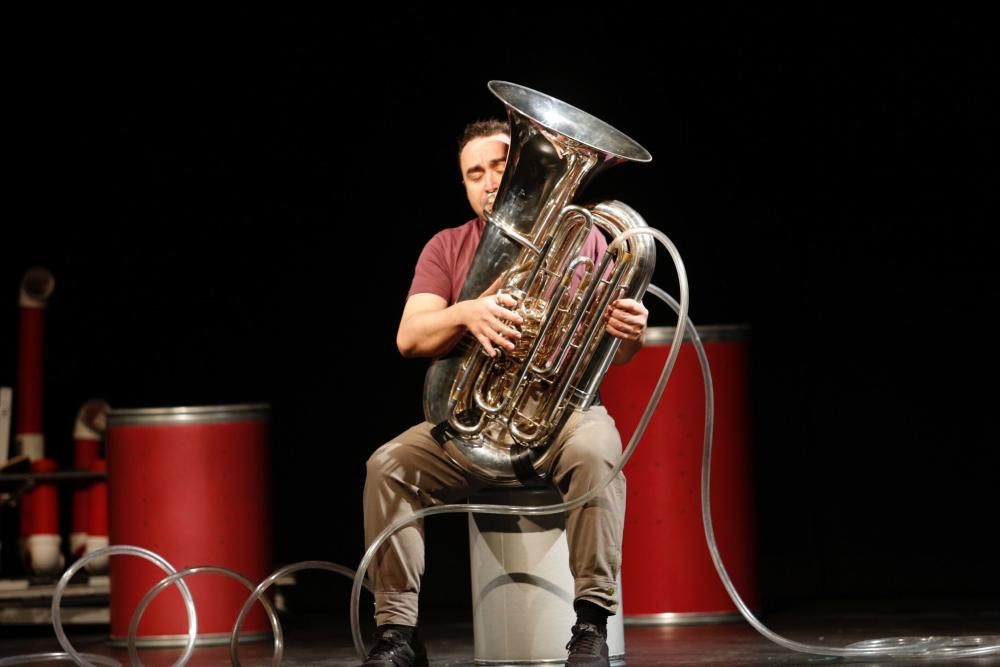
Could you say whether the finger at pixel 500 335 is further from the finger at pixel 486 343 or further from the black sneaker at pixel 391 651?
the black sneaker at pixel 391 651

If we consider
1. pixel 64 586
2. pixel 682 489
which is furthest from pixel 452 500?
pixel 682 489

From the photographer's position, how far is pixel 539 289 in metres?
2.72

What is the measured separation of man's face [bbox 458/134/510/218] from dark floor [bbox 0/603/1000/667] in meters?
1.02

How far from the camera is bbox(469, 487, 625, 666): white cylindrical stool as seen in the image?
9.29 ft

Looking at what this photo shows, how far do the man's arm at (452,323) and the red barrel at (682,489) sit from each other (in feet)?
3.44

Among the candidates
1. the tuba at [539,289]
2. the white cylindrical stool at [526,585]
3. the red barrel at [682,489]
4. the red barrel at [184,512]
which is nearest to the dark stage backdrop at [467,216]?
the red barrel at [682,489]

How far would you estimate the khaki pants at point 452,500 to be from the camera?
2680mm

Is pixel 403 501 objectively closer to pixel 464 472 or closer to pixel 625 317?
pixel 464 472

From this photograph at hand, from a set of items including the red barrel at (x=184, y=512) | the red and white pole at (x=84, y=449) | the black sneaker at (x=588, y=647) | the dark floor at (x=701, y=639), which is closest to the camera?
the black sneaker at (x=588, y=647)

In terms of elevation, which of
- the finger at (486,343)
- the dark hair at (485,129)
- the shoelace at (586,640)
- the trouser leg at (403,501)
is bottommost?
the shoelace at (586,640)

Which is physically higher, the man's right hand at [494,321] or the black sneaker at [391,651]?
the man's right hand at [494,321]

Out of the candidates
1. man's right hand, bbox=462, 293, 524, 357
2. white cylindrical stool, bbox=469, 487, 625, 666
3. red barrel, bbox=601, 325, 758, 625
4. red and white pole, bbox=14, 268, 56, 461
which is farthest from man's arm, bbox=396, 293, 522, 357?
red and white pole, bbox=14, 268, 56, 461

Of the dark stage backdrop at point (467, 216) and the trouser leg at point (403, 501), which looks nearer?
the trouser leg at point (403, 501)

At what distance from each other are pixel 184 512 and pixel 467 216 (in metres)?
1.42
